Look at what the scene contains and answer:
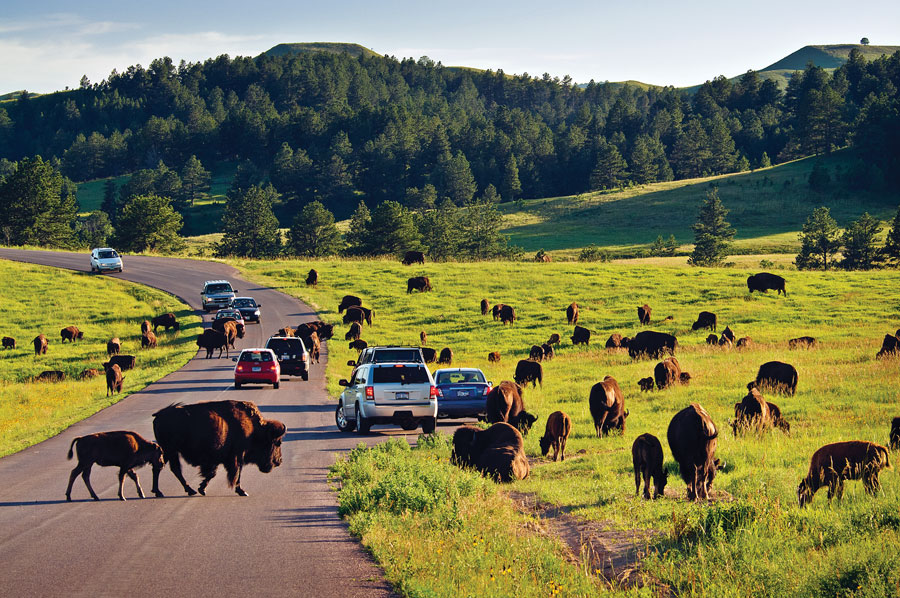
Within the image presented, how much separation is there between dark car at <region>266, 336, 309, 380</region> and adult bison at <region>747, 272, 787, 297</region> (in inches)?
1310

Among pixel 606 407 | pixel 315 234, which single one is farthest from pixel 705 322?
pixel 315 234

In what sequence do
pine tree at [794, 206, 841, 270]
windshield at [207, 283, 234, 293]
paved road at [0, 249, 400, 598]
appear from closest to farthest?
1. paved road at [0, 249, 400, 598]
2. windshield at [207, 283, 234, 293]
3. pine tree at [794, 206, 841, 270]

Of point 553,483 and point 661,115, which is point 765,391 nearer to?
point 553,483

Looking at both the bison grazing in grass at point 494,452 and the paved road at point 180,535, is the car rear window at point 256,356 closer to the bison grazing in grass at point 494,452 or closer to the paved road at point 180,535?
the paved road at point 180,535

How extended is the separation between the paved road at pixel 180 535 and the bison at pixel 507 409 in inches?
126

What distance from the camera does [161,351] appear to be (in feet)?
146

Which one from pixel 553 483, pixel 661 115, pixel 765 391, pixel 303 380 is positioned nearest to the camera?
pixel 553 483

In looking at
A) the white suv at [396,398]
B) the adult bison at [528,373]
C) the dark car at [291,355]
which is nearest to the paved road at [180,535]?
the white suv at [396,398]

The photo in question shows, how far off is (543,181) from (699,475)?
6446 inches

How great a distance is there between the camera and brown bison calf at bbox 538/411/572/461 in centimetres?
1648

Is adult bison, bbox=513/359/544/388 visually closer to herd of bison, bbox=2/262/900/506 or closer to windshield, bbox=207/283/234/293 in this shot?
herd of bison, bbox=2/262/900/506

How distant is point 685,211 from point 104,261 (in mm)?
87998

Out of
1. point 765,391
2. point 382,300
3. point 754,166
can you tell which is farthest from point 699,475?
point 754,166

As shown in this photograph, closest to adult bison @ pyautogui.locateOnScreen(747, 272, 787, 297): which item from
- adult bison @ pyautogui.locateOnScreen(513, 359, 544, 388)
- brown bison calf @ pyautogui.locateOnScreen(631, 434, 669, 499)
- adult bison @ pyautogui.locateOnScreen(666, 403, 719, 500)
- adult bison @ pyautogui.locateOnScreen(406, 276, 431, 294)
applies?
adult bison @ pyautogui.locateOnScreen(406, 276, 431, 294)
